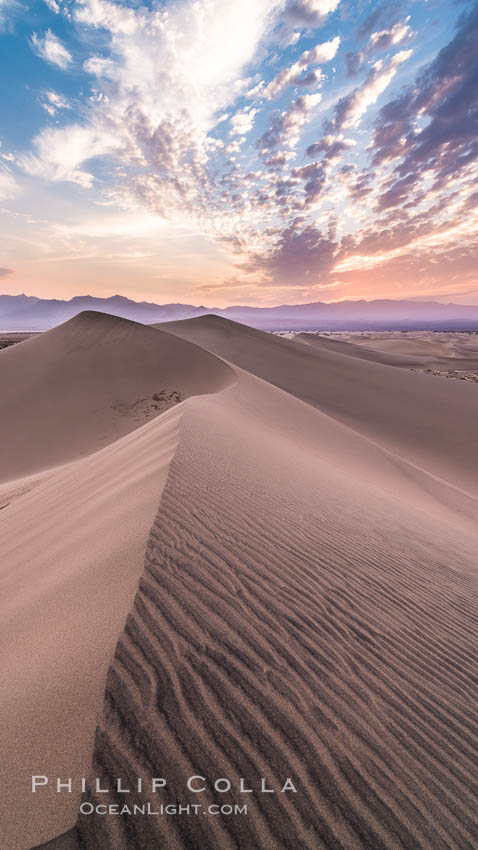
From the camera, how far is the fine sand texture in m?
1.32

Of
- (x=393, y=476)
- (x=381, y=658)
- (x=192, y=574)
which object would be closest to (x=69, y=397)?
(x=393, y=476)

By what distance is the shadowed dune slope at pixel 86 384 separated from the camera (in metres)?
11.1

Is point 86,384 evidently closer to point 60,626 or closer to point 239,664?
point 60,626

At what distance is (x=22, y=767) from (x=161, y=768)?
53 cm

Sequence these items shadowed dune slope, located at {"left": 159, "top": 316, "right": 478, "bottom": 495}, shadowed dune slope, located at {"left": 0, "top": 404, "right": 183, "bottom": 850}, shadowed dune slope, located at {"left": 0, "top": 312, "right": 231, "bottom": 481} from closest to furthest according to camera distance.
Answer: shadowed dune slope, located at {"left": 0, "top": 404, "right": 183, "bottom": 850}
shadowed dune slope, located at {"left": 0, "top": 312, "right": 231, "bottom": 481}
shadowed dune slope, located at {"left": 159, "top": 316, "right": 478, "bottom": 495}

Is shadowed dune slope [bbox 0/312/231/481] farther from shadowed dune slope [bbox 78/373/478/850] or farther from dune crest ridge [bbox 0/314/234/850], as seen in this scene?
shadowed dune slope [bbox 78/373/478/850]

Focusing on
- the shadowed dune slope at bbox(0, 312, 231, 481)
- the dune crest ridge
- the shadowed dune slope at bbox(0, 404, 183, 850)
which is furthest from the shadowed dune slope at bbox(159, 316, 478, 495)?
the shadowed dune slope at bbox(0, 404, 183, 850)

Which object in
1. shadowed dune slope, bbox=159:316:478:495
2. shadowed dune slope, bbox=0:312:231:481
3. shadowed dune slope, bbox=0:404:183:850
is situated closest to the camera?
shadowed dune slope, bbox=0:404:183:850

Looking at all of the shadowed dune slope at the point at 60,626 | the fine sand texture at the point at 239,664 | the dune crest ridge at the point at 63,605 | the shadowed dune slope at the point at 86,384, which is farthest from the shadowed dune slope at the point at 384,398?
the shadowed dune slope at the point at 60,626

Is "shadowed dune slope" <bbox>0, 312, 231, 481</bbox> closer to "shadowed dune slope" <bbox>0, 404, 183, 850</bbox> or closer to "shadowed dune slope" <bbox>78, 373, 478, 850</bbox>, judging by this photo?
"shadowed dune slope" <bbox>0, 404, 183, 850</bbox>

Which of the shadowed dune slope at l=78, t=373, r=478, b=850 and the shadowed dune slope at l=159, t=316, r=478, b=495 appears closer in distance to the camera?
the shadowed dune slope at l=78, t=373, r=478, b=850

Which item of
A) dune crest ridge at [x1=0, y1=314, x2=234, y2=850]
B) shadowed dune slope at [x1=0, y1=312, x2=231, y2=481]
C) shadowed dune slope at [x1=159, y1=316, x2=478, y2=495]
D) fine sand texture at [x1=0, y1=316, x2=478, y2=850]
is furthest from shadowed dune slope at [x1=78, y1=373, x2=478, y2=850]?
shadowed dune slope at [x1=159, y1=316, x2=478, y2=495]

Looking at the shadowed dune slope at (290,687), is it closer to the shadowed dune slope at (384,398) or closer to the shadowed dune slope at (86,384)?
the shadowed dune slope at (86,384)

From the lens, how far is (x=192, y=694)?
63.1 inches
